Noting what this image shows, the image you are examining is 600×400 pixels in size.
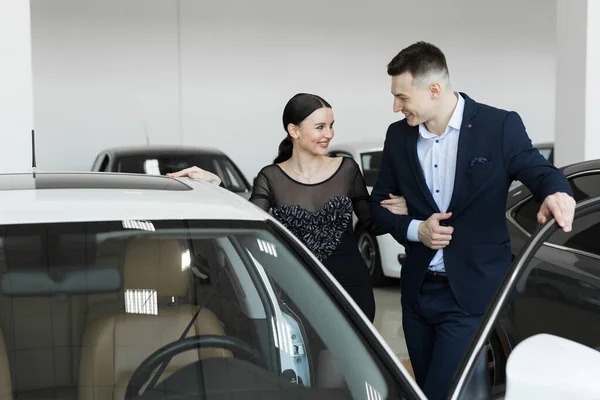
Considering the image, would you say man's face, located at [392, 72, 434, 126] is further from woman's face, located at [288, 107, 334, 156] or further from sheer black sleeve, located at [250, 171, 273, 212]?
sheer black sleeve, located at [250, 171, 273, 212]

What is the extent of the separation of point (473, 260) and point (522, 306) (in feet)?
0.83

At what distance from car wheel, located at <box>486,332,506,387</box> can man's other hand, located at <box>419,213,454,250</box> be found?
16.5 inches

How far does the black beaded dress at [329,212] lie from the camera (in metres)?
3.88

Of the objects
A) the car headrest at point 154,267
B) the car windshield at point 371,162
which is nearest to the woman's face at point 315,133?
the car headrest at point 154,267

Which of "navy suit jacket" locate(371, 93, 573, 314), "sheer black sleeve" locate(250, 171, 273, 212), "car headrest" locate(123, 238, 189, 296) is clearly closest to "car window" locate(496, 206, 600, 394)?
"navy suit jacket" locate(371, 93, 573, 314)

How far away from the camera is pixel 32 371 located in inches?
82.2

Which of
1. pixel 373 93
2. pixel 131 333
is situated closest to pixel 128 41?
pixel 373 93

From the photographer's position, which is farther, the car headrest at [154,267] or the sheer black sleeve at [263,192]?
the sheer black sleeve at [263,192]

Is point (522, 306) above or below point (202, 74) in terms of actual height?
below

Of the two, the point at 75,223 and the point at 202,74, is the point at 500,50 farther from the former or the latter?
the point at 75,223

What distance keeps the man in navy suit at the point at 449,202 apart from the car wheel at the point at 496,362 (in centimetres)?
34

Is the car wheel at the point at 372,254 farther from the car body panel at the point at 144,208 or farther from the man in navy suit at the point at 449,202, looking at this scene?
the car body panel at the point at 144,208

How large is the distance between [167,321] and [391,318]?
5402mm

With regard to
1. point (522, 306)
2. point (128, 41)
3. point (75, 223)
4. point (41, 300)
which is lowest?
point (522, 306)
